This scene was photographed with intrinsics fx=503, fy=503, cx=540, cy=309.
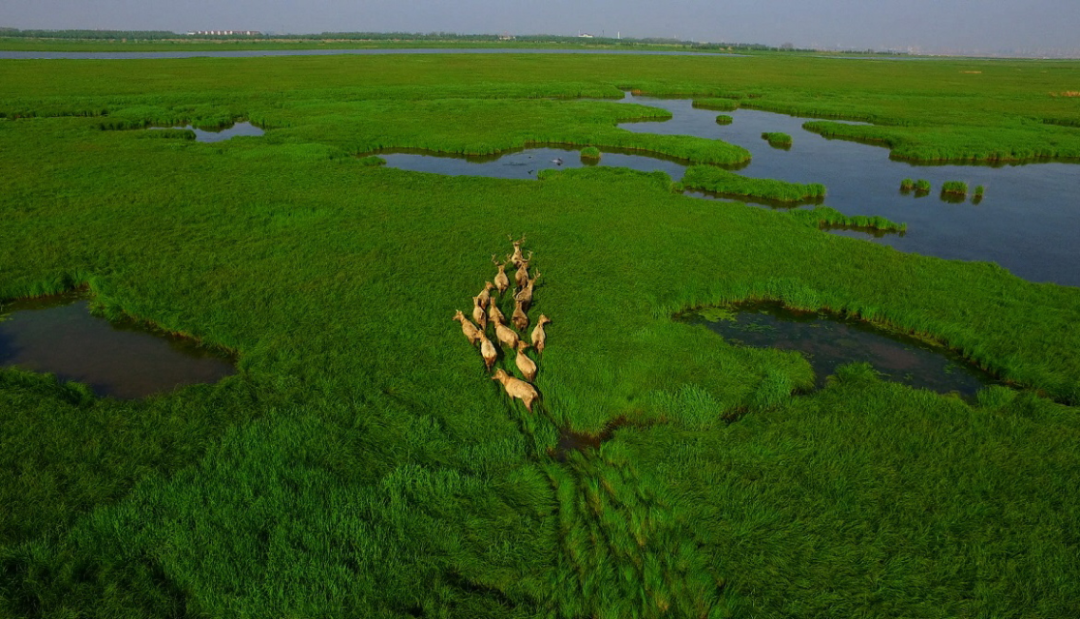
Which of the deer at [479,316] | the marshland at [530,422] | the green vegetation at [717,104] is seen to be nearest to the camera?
the marshland at [530,422]

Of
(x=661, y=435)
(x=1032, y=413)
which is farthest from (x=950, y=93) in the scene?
(x=661, y=435)

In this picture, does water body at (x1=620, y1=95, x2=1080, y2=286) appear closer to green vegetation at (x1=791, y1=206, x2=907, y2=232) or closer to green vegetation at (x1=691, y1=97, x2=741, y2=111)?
green vegetation at (x1=791, y1=206, x2=907, y2=232)

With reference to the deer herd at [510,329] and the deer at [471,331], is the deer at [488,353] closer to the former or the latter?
the deer herd at [510,329]

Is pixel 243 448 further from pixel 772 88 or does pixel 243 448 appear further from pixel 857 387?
pixel 772 88

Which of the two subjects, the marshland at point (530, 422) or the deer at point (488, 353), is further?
the deer at point (488, 353)

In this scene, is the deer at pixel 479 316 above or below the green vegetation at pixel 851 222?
below

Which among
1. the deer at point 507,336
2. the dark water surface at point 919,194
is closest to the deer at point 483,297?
the deer at point 507,336

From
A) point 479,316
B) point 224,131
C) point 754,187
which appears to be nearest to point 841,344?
point 479,316

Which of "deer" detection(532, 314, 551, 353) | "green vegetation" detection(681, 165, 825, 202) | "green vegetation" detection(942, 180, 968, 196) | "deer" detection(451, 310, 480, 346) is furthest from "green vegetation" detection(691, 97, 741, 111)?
"deer" detection(451, 310, 480, 346)

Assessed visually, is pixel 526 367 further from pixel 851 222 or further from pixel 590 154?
pixel 590 154
